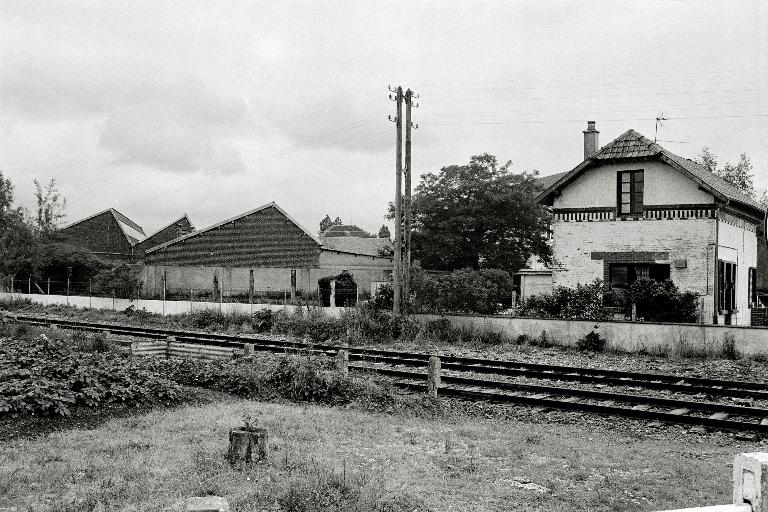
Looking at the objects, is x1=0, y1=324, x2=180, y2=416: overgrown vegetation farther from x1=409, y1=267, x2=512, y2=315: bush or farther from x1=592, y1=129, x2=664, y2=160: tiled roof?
x1=592, y1=129, x2=664, y2=160: tiled roof

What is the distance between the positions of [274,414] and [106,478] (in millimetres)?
3578

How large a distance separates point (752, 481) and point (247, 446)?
5.07m

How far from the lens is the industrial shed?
45.0 meters

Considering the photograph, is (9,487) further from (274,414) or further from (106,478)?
(274,414)

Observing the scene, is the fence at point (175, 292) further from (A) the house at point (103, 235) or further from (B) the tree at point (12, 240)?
(A) the house at point (103, 235)

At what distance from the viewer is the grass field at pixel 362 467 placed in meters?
6.18

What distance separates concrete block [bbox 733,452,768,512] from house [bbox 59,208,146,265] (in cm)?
6004

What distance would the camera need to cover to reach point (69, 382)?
397 inches

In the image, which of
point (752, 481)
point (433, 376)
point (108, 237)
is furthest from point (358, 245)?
point (752, 481)

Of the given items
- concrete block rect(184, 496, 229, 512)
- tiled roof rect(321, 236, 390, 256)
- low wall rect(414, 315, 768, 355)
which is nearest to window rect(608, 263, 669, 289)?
low wall rect(414, 315, 768, 355)

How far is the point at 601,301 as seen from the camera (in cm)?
2377

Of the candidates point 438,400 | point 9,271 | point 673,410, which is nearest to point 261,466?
point 438,400

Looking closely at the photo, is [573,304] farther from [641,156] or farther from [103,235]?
[103,235]

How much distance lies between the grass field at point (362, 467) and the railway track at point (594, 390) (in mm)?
1065
